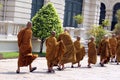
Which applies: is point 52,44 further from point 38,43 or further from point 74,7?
point 74,7

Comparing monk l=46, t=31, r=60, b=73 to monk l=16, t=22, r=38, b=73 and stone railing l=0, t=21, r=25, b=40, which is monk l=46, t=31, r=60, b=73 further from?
stone railing l=0, t=21, r=25, b=40

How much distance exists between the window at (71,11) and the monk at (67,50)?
1322 centimetres

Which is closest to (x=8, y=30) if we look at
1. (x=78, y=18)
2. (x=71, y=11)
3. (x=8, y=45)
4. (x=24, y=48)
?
(x=8, y=45)

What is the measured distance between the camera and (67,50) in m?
17.1

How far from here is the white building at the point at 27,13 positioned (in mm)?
21344

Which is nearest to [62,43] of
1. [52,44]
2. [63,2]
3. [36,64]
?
[52,44]

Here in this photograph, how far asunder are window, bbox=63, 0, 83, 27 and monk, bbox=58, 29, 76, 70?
13223mm

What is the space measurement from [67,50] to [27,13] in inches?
342

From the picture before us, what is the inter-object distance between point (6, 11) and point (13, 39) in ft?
10.7

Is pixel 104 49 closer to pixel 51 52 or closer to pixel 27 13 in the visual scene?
pixel 51 52

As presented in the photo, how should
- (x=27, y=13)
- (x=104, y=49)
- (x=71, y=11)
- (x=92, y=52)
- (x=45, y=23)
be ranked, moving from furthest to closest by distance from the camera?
(x=71, y=11) → (x=27, y=13) → (x=45, y=23) → (x=104, y=49) → (x=92, y=52)

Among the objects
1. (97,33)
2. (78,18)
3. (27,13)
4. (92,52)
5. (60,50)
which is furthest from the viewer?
(78,18)

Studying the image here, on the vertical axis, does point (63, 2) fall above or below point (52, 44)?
above

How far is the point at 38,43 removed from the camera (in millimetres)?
23516
